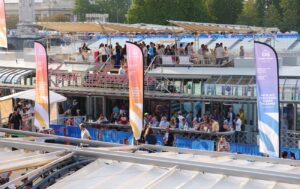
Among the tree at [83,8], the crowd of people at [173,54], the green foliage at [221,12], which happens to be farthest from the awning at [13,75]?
the tree at [83,8]

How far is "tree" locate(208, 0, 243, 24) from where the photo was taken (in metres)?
85.7

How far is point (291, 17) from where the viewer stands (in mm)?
80250

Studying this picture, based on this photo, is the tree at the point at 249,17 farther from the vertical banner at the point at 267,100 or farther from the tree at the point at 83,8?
the vertical banner at the point at 267,100

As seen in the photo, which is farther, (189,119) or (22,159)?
(189,119)

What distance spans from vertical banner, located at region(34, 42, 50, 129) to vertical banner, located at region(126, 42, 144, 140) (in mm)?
3371

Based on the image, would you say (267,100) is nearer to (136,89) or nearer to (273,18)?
(136,89)

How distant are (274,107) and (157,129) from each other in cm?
744

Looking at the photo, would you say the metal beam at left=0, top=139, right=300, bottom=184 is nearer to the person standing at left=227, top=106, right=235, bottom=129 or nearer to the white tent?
the person standing at left=227, top=106, right=235, bottom=129

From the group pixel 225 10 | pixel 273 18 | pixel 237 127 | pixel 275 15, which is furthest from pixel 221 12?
pixel 237 127

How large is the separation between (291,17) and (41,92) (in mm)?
64541

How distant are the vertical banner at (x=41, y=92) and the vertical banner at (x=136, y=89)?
337 cm

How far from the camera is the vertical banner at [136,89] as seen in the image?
17.5m

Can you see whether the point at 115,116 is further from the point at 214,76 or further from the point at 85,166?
the point at 85,166

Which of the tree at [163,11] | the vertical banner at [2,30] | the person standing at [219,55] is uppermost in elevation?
the tree at [163,11]
